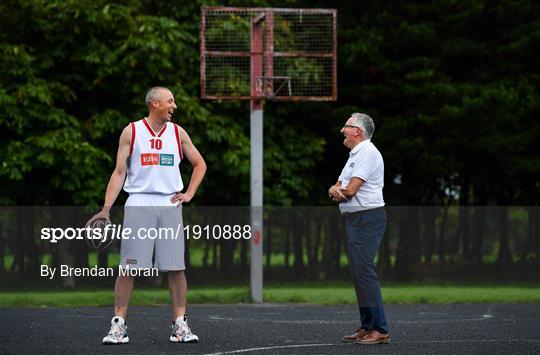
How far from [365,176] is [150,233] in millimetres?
1863

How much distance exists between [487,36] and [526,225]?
4.89m

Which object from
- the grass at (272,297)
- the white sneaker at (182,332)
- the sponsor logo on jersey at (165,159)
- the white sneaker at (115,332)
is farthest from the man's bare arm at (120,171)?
the grass at (272,297)

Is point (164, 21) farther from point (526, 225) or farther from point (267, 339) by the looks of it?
point (267, 339)

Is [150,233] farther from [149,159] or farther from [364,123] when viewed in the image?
[364,123]

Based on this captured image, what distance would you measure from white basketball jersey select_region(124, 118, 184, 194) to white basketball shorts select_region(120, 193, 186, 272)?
84 mm

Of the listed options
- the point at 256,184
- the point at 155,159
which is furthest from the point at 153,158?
the point at 256,184

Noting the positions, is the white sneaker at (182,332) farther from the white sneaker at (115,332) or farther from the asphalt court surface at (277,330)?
the white sneaker at (115,332)

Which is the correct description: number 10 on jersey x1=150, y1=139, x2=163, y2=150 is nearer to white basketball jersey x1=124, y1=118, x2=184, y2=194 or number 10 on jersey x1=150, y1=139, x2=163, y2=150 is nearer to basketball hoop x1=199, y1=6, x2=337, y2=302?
white basketball jersey x1=124, y1=118, x2=184, y2=194

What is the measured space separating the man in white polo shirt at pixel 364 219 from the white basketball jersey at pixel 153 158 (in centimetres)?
137

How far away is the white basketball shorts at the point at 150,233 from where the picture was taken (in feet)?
33.2

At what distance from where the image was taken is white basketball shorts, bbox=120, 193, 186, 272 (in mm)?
10125

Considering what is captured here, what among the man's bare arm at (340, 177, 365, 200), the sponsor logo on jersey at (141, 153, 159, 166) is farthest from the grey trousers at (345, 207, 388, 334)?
the sponsor logo on jersey at (141, 153, 159, 166)

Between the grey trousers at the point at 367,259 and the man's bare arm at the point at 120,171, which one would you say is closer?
the man's bare arm at the point at 120,171

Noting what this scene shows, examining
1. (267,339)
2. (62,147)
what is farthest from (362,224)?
(62,147)
